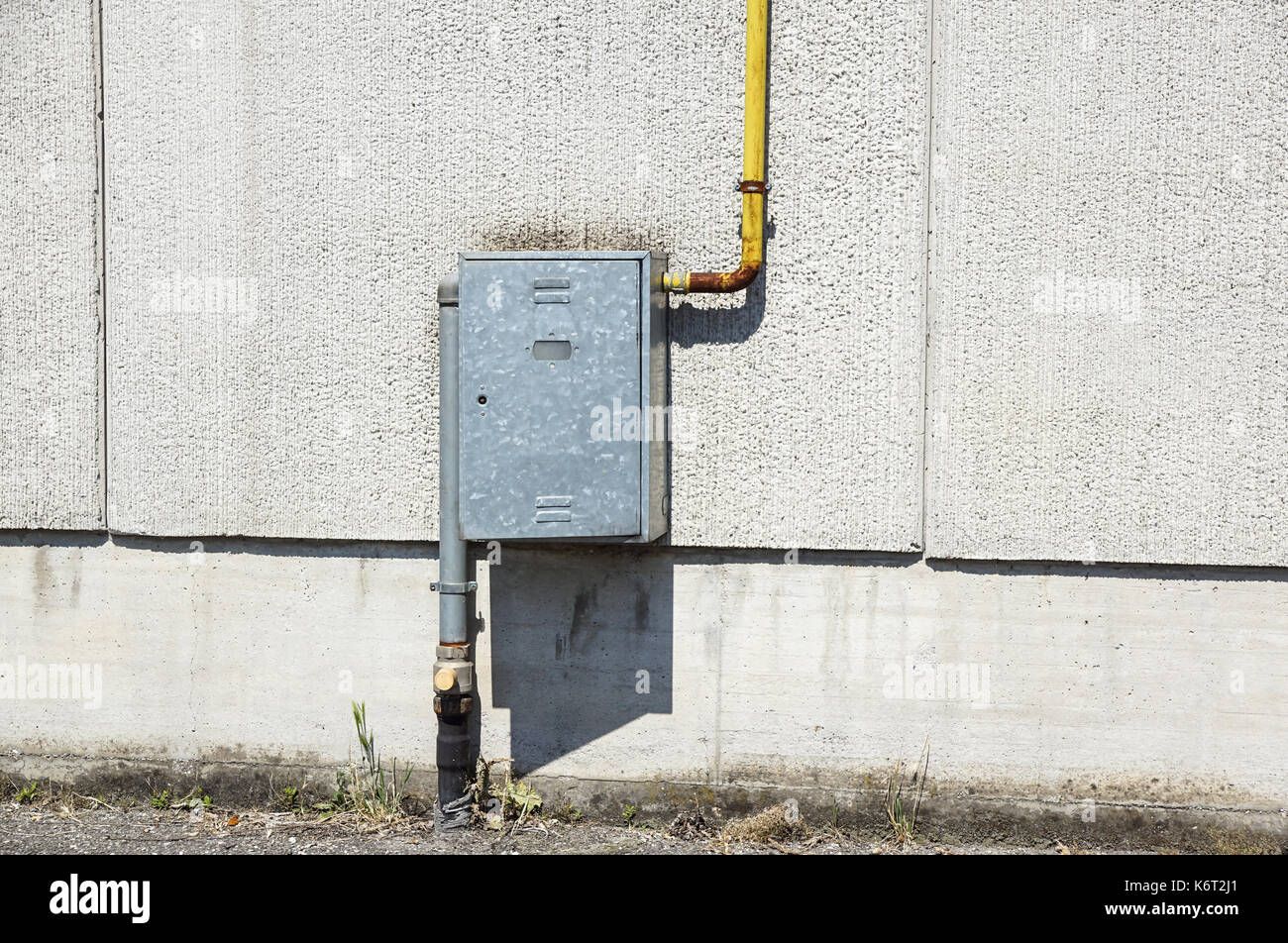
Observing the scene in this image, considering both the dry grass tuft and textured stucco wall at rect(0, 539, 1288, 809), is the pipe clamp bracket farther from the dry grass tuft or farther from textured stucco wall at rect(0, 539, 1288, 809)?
the dry grass tuft

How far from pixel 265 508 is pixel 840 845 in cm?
256

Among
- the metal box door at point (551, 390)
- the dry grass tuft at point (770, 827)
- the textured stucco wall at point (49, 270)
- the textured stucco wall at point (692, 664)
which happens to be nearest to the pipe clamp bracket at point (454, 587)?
the textured stucco wall at point (692, 664)

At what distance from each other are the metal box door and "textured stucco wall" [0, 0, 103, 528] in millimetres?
1710

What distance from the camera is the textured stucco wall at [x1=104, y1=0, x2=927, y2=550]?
371cm

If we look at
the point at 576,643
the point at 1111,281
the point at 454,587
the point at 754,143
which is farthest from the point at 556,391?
the point at 1111,281

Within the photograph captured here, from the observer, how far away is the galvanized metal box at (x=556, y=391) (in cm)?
347

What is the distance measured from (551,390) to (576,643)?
1038 mm

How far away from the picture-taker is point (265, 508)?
3.97m

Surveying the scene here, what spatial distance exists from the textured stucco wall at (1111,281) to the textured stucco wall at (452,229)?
7.3 inches

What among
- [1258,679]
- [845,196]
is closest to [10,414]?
[845,196]

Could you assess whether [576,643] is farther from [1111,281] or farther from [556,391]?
[1111,281]

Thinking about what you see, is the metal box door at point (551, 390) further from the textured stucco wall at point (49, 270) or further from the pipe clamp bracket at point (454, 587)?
the textured stucco wall at point (49, 270)

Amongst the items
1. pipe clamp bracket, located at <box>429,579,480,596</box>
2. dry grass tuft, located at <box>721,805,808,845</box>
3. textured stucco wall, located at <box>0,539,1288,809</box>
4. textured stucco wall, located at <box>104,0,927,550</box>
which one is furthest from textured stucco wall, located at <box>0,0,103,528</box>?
dry grass tuft, located at <box>721,805,808,845</box>

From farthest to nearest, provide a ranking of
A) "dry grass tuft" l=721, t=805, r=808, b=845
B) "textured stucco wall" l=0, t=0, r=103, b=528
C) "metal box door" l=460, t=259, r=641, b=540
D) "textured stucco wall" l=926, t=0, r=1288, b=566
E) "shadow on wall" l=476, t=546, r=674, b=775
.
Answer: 1. "textured stucco wall" l=0, t=0, r=103, b=528
2. "shadow on wall" l=476, t=546, r=674, b=775
3. "dry grass tuft" l=721, t=805, r=808, b=845
4. "textured stucco wall" l=926, t=0, r=1288, b=566
5. "metal box door" l=460, t=259, r=641, b=540
